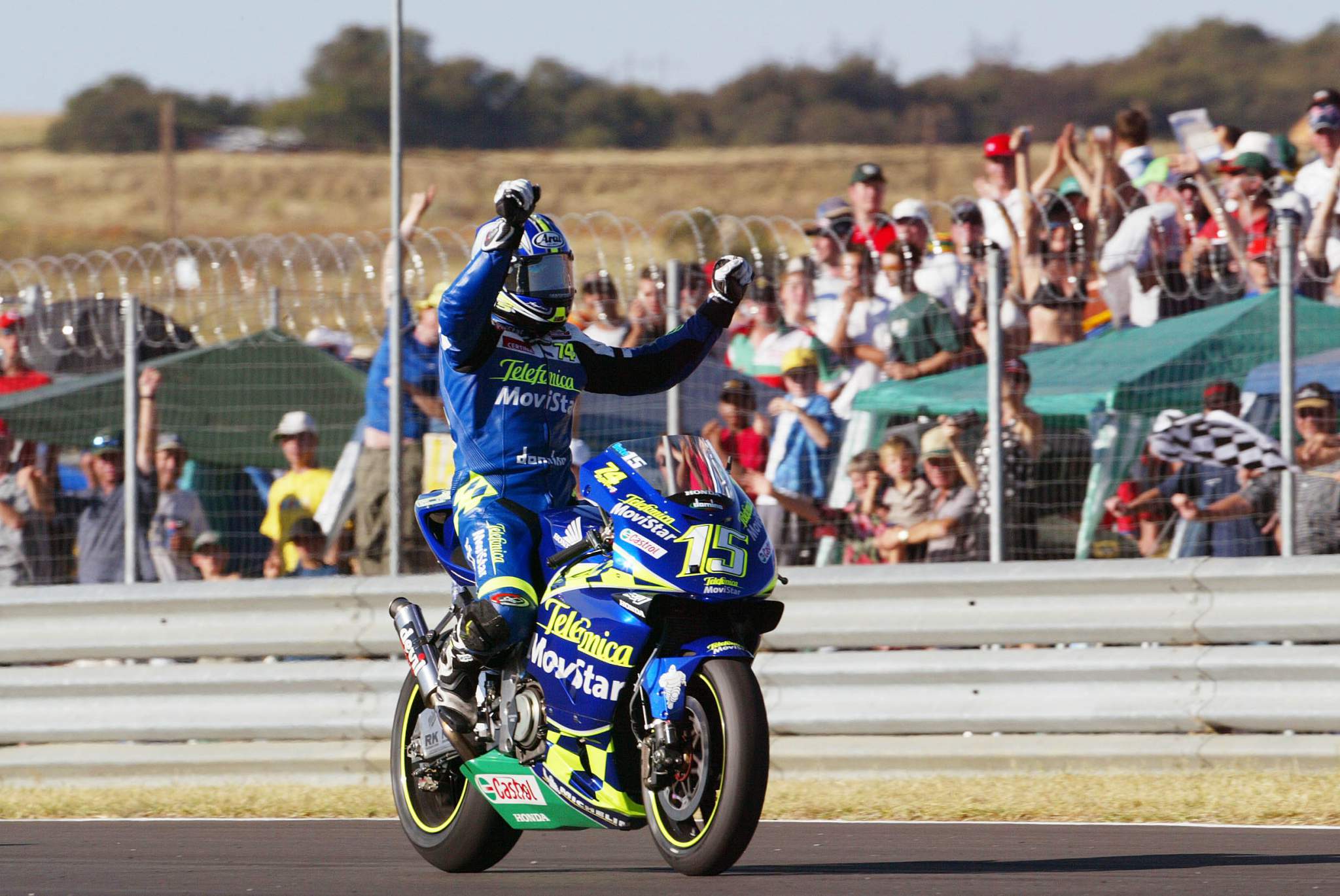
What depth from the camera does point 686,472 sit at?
263 inches

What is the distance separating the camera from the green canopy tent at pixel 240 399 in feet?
37.3

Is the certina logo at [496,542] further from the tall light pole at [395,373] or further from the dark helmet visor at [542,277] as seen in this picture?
the tall light pole at [395,373]

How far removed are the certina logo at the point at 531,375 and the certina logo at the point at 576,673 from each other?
87cm

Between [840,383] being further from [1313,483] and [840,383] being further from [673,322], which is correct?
[1313,483]

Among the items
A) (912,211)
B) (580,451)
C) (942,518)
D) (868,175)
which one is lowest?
(942,518)

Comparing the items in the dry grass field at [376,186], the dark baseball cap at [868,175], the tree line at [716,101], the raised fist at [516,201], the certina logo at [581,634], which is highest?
the tree line at [716,101]

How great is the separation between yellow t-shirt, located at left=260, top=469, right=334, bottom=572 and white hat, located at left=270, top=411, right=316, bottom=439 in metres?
0.21

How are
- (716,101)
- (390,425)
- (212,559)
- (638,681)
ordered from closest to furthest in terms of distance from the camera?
(638,681)
(390,425)
(212,559)
(716,101)

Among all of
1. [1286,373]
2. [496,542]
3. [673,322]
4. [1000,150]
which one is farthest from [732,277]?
[1000,150]

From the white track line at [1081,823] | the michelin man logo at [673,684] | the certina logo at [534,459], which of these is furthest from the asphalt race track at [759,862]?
the certina logo at [534,459]

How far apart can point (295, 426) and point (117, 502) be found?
37.7 inches

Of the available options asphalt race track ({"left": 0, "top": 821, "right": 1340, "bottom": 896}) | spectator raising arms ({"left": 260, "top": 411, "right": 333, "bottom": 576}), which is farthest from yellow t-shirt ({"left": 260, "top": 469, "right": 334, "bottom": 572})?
asphalt race track ({"left": 0, "top": 821, "right": 1340, "bottom": 896})

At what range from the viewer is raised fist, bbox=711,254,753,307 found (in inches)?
300

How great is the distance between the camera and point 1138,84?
2795 inches
